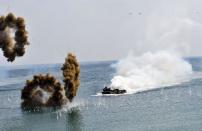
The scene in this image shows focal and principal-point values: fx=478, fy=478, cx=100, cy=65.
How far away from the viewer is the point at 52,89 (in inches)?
5133

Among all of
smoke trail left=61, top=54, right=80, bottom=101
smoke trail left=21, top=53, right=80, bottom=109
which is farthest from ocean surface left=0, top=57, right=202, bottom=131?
smoke trail left=61, top=54, right=80, bottom=101

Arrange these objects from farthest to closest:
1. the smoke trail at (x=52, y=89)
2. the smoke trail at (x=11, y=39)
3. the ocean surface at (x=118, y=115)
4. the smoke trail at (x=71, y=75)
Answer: the smoke trail at (x=71, y=75), the smoke trail at (x=52, y=89), the ocean surface at (x=118, y=115), the smoke trail at (x=11, y=39)

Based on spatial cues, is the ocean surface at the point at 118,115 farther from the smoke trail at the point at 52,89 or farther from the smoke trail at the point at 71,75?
the smoke trail at the point at 71,75

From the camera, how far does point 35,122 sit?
404ft

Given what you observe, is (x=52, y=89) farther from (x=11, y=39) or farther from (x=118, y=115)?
(x=11, y=39)

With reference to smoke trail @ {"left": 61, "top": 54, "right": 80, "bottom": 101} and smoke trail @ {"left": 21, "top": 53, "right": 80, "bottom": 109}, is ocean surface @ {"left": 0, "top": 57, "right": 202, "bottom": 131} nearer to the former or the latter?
smoke trail @ {"left": 21, "top": 53, "right": 80, "bottom": 109}

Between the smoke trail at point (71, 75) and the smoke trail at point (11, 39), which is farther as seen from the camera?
the smoke trail at point (71, 75)

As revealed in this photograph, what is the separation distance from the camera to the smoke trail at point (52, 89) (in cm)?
12888

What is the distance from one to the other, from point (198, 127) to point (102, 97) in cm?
7129

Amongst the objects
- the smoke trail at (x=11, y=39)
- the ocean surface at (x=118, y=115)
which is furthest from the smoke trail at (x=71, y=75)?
the smoke trail at (x=11, y=39)

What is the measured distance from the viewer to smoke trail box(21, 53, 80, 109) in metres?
129

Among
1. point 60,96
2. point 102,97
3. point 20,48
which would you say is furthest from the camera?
point 102,97

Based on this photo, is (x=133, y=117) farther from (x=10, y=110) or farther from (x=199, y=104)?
(x=10, y=110)

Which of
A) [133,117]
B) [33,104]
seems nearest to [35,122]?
[33,104]
